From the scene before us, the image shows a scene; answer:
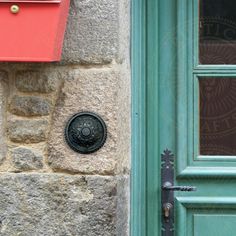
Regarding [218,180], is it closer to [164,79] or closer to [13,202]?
[164,79]

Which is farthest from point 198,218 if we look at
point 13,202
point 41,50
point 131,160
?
point 41,50

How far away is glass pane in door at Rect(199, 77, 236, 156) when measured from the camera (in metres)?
3.17

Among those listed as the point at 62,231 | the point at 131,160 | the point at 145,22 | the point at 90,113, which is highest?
the point at 145,22

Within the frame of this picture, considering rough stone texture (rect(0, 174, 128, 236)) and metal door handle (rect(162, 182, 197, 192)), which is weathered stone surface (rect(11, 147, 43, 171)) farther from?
metal door handle (rect(162, 182, 197, 192))

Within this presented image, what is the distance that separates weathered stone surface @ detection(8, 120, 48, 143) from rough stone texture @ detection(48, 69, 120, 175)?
35 mm

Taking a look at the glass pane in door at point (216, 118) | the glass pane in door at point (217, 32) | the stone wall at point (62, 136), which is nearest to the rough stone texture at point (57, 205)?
the stone wall at point (62, 136)

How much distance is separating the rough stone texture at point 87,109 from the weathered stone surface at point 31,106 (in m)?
0.04

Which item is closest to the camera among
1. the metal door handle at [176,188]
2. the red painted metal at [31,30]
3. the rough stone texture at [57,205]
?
the red painted metal at [31,30]

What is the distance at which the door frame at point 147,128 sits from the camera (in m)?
3.19

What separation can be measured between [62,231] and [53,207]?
3.9 inches

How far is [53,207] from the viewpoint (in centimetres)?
279

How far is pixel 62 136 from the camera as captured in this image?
2.81 meters

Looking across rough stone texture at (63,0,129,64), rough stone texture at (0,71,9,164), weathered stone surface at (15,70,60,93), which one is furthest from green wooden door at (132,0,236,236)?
rough stone texture at (0,71,9,164)

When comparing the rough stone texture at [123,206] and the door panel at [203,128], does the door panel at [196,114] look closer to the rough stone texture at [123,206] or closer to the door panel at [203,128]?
the door panel at [203,128]
